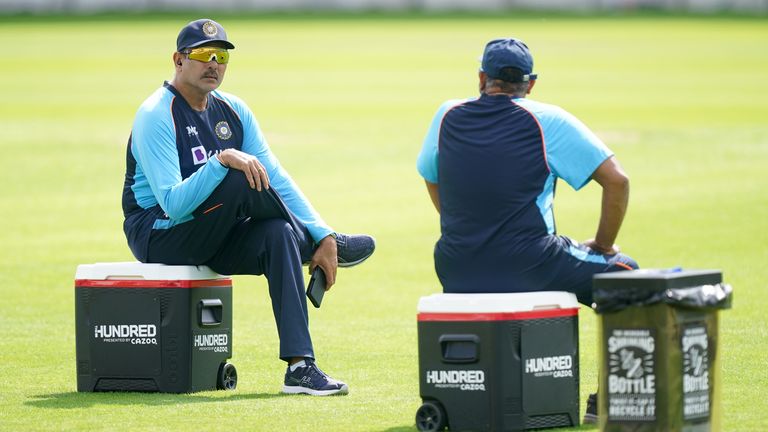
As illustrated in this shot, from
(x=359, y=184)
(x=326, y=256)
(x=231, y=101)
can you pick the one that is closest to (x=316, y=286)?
(x=326, y=256)

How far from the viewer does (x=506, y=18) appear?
63.8 meters

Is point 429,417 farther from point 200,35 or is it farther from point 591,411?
point 200,35

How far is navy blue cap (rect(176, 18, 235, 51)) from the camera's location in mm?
7574

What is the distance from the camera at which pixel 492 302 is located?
19.8 ft

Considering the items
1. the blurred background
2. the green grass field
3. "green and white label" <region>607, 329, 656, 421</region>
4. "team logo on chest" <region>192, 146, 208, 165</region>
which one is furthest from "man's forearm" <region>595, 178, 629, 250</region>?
the blurred background

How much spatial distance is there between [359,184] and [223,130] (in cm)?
1183

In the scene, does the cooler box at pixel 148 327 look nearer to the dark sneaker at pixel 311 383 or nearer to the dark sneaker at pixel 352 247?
the dark sneaker at pixel 311 383

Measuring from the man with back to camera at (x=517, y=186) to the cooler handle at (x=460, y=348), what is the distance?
31 cm

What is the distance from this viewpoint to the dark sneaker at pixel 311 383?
718 cm

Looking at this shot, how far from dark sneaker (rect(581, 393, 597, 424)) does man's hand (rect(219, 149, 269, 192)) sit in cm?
184

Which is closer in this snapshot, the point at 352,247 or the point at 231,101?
the point at 352,247

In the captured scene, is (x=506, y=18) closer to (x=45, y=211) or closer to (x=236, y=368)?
(x=45, y=211)

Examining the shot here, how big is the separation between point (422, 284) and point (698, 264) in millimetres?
2372

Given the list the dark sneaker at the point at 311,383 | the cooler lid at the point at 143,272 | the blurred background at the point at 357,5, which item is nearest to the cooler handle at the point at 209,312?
the cooler lid at the point at 143,272
